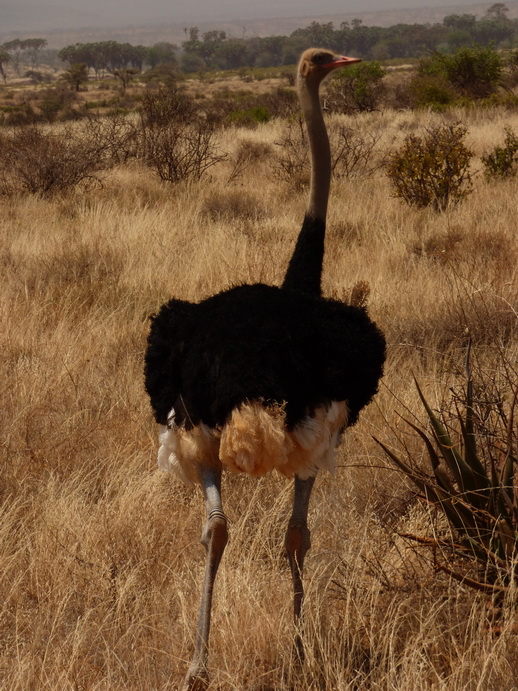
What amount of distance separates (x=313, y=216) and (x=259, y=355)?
3.37ft

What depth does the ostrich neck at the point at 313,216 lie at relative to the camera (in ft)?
9.49

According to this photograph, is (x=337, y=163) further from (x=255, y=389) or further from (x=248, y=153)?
(x=255, y=389)

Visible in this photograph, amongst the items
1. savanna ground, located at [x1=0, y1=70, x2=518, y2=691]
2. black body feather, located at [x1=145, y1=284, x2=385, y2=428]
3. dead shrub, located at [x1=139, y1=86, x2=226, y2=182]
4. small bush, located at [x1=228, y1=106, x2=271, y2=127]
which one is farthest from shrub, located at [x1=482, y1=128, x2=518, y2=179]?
small bush, located at [x1=228, y1=106, x2=271, y2=127]

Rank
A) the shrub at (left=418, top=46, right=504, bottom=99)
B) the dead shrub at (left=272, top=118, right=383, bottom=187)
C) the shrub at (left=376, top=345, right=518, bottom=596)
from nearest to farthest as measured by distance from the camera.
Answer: the shrub at (left=376, top=345, right=518, bottom=596)
the dead shrub at (left=272, top=118, right=383, bottom=187)
the shrub at (left=418, top=46, right=504, bottom=99)

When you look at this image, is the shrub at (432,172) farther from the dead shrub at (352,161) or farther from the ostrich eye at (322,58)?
the ostrich eye at (322,58)

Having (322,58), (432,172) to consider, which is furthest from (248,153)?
(322,58)

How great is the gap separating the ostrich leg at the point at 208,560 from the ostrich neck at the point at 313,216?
789 mm

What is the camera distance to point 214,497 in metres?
2.27

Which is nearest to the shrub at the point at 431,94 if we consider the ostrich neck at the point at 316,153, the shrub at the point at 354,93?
the shrub at the point at 354,93

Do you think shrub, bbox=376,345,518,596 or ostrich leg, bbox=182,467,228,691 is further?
shrub, bbox=376,345,518,596

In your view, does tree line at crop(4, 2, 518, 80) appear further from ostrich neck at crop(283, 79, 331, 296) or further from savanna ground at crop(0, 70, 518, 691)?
ostrich neck at crop(283, 79, 331, 296)

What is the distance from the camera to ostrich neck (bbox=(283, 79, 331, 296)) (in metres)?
2.89

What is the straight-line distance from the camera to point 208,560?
221 cm

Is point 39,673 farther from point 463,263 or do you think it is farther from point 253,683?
point 463,263
